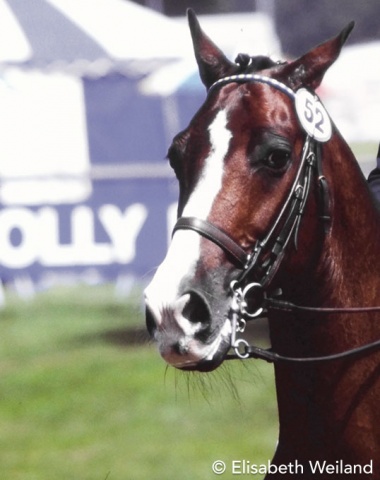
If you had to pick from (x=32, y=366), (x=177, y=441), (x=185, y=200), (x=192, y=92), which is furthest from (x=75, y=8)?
(x=185, y=200)

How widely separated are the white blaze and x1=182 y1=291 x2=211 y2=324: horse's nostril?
29mm

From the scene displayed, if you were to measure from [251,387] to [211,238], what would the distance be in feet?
8.31

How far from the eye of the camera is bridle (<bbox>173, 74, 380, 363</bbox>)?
2367 mm

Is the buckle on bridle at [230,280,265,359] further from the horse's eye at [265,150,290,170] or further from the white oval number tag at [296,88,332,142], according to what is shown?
the white oval number tag at [296,88,332,142]

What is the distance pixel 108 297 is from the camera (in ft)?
15.0

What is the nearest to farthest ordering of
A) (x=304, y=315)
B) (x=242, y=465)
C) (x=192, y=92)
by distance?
(x=304, y=315) < (x=242, y=465) < (x=192, y=92)

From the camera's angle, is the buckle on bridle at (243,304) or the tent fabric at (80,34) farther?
the tent fabric at (80,34)

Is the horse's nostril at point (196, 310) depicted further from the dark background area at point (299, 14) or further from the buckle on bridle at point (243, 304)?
the dark background area at point (299, 14)

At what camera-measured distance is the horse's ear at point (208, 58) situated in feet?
8.62

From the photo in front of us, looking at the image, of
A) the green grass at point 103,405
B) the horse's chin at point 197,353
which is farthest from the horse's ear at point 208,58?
the green grass at point 103,405

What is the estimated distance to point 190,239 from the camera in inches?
91.8

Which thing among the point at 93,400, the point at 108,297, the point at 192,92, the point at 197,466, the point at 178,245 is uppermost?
the point at 192,92

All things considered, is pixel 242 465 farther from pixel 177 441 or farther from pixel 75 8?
pixel 75 8

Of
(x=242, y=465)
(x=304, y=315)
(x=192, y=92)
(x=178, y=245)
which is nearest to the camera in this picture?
(x=178, y=245)
